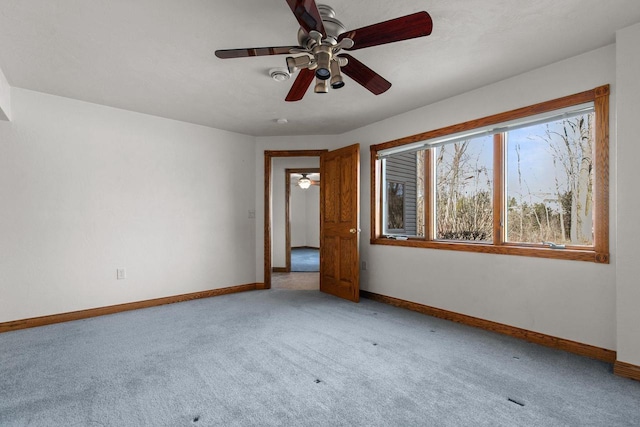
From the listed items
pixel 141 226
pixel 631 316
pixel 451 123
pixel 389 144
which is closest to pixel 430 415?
pixel 631 316

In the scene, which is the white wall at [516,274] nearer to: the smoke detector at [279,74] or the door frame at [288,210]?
the smoke detector at [279,74]

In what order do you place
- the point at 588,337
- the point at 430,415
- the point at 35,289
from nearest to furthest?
1. the point at 430,415
2. the point at 588,337
3. the point at 35,289

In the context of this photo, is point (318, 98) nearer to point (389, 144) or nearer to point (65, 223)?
point (389, 144)

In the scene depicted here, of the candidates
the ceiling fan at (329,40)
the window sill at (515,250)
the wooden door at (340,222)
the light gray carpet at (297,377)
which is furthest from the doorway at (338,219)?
the ceiling fan at (329,40)

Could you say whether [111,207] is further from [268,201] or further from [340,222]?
[340,222]

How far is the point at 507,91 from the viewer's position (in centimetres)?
304

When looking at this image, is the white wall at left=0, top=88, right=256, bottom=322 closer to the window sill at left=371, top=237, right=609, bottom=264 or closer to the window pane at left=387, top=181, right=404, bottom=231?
the window pane at left=387, top=181, right=404, bottom=231

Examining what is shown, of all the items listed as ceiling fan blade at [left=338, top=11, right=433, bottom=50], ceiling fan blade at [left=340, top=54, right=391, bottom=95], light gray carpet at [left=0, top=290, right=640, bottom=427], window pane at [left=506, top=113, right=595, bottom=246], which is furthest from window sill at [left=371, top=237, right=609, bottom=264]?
ceiling fan blade at [left=338, top=11, right=433, bottom=50]

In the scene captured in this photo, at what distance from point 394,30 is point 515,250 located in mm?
2311

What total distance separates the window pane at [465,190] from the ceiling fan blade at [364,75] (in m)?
1.58

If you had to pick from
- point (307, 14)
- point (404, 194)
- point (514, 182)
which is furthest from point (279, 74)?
point (514, 182)

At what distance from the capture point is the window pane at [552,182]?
8.89 feet

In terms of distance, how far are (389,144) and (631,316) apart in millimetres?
2840

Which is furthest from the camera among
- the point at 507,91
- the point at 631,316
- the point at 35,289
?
the point at 35,289
